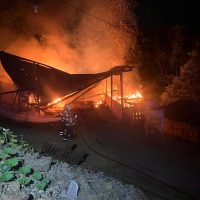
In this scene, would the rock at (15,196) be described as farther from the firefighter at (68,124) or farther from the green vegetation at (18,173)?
the firefighter at (68,124)

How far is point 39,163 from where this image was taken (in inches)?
266

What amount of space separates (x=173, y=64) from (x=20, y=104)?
49.0ft

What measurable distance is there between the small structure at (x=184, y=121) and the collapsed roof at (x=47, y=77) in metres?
3.72

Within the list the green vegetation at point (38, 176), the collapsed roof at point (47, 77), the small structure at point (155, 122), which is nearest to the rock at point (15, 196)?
the green vegetation at point (38, 176)

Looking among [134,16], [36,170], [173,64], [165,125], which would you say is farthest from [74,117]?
[134,16]

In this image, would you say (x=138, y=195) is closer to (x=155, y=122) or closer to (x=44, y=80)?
(x=155, y=122)

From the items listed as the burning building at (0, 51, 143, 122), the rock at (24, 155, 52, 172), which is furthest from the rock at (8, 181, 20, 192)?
the burning building at (0, 51, 143, 122)

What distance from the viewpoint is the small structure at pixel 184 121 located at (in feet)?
46.5

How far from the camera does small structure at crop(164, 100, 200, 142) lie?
1416 cm

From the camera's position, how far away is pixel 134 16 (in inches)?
1288

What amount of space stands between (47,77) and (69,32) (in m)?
18.4

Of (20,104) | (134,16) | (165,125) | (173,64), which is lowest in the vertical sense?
(165,125)

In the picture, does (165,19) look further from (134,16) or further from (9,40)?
(9,40)

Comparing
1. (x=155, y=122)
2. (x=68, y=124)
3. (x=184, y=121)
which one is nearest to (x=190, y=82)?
(x=184, y=121)
